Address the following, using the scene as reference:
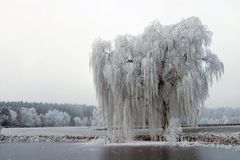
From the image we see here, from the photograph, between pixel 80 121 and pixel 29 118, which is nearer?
pixel 29 118

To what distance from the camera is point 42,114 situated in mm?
124312

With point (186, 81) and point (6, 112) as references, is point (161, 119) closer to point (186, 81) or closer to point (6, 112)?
point (186, 81)

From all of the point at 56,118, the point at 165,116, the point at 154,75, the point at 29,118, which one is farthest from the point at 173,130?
the point at 56,118

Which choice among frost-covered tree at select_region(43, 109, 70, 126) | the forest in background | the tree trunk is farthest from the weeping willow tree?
frost-covered tree at select_region(43, 109, 70, 126)

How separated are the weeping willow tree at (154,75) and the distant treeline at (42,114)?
6997cm

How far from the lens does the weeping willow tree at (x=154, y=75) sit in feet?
90.3

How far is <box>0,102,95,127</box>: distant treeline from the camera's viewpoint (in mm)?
103812

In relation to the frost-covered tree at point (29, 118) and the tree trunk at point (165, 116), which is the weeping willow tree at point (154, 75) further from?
the frost-covered tree at point (29, 118)

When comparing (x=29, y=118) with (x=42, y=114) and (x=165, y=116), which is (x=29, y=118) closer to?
(x=42, y=114)

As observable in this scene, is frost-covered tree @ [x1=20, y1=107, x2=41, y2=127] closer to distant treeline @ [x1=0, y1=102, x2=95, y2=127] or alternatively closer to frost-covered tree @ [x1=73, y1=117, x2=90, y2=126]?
distant treeline @ [x1=0, y1=102, x2=95, y2=127]

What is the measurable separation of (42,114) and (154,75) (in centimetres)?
10000

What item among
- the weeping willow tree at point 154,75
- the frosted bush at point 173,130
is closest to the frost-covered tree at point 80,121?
the weeping willow tree at point 154,75

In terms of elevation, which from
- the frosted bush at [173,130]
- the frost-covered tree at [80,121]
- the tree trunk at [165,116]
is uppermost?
the frost-covered tree at [80,121]

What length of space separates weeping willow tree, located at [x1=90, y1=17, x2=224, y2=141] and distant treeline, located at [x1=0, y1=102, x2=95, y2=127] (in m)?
70.0
